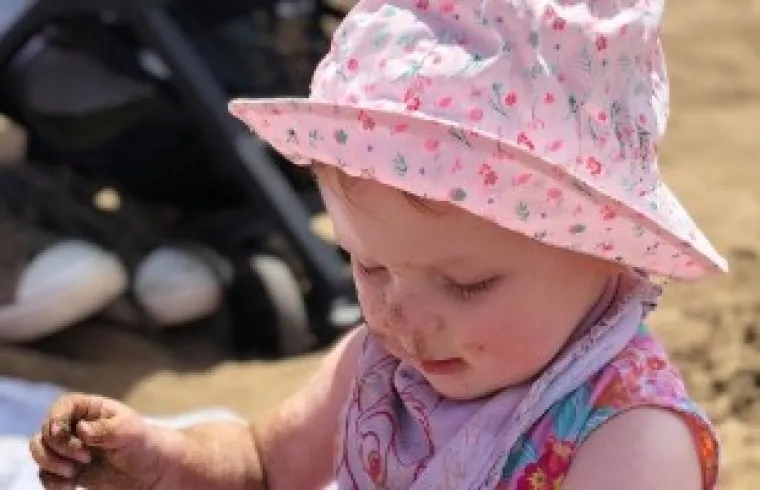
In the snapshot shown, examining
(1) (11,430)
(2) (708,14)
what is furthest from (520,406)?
(2) (708,14)


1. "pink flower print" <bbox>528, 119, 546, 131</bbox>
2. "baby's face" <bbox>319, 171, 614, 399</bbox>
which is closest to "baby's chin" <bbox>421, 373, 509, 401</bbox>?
"baby's face" <bbox>319, 171, 614, 399</bbox>

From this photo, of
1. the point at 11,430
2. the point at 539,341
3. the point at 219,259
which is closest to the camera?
the point at 539,341

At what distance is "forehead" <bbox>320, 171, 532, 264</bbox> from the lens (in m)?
1.18

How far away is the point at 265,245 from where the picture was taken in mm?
2584

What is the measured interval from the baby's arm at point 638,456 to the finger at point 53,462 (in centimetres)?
43

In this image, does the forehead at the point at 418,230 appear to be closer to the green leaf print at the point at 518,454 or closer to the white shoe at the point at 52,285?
the green leaf print at the point at 518,454

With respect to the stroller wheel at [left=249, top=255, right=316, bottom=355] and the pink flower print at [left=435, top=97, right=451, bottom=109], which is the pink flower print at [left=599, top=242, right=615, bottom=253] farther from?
the stroller wheel at [left=249, top=255, right=316, bottom=355]

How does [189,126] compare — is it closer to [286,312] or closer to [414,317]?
[286,312]

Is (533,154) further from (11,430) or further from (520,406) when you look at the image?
(11,430)

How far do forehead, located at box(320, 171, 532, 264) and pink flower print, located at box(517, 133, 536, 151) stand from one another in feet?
0.24

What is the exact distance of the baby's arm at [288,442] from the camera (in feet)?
4.94

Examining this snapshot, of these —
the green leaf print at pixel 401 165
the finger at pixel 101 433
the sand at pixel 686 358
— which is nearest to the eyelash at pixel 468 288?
the green leaf print at pixel 401 165

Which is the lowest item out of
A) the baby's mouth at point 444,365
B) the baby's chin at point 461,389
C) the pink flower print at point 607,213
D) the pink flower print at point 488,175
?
the baby's chin at point 461,389

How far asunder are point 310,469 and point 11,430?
2.16ft
